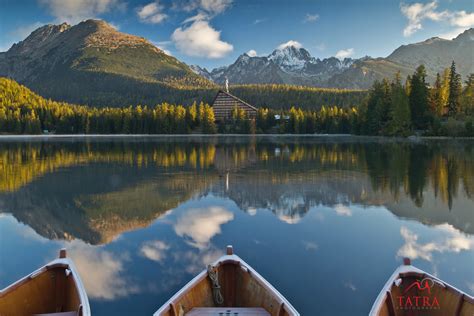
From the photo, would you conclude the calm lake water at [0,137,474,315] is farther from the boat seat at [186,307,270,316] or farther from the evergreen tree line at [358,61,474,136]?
the evergreen tree line at [358,61,474,136]

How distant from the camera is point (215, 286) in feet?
29.6

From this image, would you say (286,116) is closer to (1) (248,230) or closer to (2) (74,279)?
(1) (248,230)

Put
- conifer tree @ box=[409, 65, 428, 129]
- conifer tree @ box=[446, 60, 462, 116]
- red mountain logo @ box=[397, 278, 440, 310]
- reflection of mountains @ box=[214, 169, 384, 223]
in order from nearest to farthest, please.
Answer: red mountain logo @ box=[397, 278, 440, 310], reflection of mountains @ box=[214, 169, 384, 223], conifer tree @ box=[409, 65, 428, 129], conifer tree @ box=[446, 60, 462, 116]

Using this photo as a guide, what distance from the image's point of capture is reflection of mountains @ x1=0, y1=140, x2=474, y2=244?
19.0 meters

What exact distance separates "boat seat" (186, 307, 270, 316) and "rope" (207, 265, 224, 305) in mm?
364

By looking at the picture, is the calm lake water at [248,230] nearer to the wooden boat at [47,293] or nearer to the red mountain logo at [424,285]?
the wooden boat at [47,293]

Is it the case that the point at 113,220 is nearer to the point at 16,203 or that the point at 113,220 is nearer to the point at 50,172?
the point at 16,203

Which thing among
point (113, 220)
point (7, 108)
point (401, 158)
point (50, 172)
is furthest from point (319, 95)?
point (113, 220)

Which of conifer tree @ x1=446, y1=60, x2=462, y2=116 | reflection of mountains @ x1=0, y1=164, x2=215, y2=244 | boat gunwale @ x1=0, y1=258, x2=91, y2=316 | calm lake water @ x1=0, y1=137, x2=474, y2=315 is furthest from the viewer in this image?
conifer tree @ x1=446, y1=60, x2=462, y2=116

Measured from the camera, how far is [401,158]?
44.1 meters

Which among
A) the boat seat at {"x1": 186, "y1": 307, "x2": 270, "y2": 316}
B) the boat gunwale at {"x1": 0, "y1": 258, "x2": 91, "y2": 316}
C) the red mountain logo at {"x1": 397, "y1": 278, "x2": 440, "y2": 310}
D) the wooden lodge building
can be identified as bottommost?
the boat seat at {"x1": 186, "y1": 307, "x2": 270, "y2": 316}

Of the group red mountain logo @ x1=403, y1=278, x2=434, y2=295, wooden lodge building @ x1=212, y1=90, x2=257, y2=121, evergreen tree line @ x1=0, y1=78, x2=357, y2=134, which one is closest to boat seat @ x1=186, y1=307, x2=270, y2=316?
red mountain logo @ x1=403, y1=278, x2=434, y2=295

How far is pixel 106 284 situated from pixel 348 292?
6.53 metres

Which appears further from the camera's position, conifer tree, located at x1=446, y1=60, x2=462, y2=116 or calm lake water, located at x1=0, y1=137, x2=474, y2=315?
conifer tree, located at x1=446, y1=60, x2=462, y2=116
